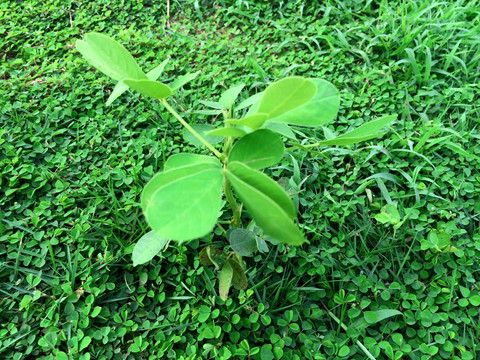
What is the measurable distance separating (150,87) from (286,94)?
31 cm

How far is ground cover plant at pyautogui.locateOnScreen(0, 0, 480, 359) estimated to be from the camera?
1.28 metres

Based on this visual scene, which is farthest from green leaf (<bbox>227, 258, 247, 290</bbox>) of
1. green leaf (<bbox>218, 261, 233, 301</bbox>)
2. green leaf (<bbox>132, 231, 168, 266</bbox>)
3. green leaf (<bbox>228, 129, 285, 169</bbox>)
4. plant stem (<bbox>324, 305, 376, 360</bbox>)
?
green leaf (<bbox>228, 129, 285, 169</bbox>)

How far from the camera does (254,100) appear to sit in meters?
1.14

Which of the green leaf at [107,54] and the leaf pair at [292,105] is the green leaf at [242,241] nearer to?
the leaf pair at [292,105]

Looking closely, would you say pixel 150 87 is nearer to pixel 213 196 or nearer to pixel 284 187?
pixel 213 196

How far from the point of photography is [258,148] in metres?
Answer: 0.84

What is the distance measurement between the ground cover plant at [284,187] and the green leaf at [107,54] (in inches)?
22.3

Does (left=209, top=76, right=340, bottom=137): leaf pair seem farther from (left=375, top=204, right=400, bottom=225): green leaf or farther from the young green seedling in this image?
(left=375, top=204, right=400, bottom=225): green leaf

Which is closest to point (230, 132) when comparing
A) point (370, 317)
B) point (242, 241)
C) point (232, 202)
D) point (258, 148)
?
point (258, 148)

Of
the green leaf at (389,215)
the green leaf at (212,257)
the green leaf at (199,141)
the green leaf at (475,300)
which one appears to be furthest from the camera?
the green leaf at (389,215)

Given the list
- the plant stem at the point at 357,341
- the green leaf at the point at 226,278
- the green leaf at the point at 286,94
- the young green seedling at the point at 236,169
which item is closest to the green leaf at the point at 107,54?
the young green seedling at the point at 236,169

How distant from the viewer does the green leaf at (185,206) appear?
63 centimetres

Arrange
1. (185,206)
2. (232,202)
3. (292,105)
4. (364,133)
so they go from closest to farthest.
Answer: (185,206) < (292,105) < (364,133) < (232,202)

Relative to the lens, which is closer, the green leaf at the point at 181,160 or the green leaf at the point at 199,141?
the green leaf at the point at 181,160
